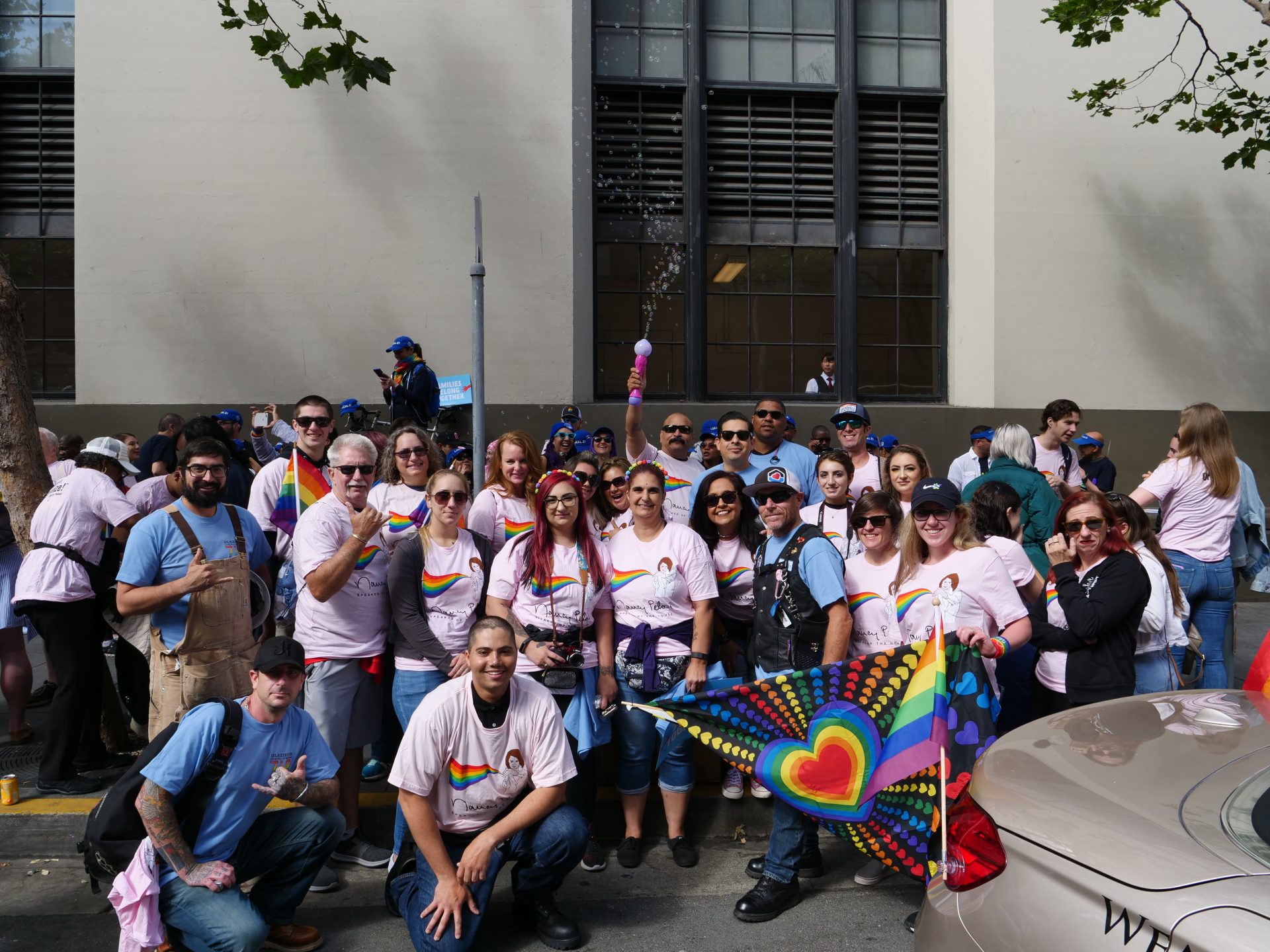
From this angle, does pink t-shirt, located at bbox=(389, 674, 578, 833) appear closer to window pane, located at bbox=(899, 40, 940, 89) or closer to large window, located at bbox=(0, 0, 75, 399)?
large window, located at bbox=(0, 0, 75, 399)

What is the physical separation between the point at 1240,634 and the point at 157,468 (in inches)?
396

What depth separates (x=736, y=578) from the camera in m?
5.51

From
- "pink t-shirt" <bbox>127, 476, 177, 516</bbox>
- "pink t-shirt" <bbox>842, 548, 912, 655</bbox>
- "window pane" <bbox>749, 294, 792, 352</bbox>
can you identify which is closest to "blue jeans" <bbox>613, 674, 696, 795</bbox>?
"pink t-shirt" <bbox>842, 548, 912, 655</bbox>

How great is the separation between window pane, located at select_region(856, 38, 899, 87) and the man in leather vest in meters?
10.5

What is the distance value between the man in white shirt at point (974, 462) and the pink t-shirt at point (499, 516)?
4.88 m

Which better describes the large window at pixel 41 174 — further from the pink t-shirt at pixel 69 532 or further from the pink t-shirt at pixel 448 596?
the pink t-shirt at pixel 448 596

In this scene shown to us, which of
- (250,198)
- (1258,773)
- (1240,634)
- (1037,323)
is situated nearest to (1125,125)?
(1037,323)

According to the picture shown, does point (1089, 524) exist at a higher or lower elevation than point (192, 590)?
higher

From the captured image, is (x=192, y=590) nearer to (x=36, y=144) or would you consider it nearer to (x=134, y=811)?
(x=134, y=811)

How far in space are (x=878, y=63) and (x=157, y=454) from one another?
10.2 m

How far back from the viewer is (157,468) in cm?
900

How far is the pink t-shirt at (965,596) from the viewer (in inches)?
180

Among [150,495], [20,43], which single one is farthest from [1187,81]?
[20,43]

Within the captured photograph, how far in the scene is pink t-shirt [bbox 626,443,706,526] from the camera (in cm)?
695
